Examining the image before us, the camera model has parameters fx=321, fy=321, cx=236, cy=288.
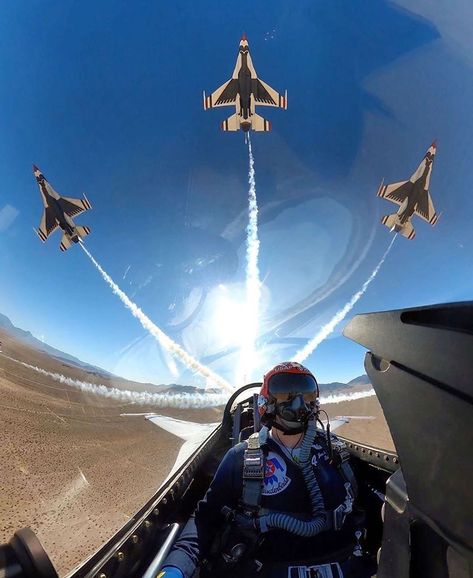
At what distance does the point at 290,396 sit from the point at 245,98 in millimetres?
20560

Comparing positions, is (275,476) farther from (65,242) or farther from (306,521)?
(65,242)

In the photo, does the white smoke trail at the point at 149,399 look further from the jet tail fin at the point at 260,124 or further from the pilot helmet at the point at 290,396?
the pilot helmet at the point at 290,396

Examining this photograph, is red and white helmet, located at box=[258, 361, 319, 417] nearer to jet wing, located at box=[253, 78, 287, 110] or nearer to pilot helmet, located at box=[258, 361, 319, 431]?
pilot helmet, located at box=[258, 361, 319, 431]

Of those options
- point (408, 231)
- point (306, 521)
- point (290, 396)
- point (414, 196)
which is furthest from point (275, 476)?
point (408, 231)

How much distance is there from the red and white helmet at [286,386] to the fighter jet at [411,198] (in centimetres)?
2137

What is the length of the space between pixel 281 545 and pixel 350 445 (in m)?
1.82

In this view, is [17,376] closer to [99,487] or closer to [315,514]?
[99,487]

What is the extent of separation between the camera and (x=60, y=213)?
22109 millimetres

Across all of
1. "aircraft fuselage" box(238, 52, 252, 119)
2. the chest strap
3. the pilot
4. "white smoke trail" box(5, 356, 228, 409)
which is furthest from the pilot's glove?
"white smoke trail" box(5, 356, 228, 409)

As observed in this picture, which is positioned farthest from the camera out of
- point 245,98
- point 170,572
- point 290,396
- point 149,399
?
point 149,399

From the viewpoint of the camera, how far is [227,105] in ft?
65.5

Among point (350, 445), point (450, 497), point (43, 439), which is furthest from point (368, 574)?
point (43, 439)

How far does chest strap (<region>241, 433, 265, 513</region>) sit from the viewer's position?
87.4 inches

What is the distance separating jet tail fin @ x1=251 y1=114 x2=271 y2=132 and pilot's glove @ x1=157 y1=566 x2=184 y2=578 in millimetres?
22089
